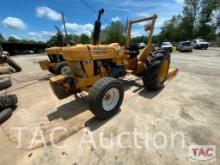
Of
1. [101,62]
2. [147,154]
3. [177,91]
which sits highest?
[101,62]

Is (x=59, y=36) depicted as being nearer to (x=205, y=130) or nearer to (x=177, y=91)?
(x=177, y=91)

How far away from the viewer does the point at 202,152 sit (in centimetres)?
221

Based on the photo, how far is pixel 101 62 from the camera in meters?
3.90

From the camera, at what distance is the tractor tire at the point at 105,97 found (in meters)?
2.79

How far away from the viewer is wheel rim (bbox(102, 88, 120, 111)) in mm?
3055

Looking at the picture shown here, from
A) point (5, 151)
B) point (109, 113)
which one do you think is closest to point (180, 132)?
point (109, 113)

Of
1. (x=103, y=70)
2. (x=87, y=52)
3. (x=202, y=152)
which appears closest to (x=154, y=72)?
(x=103, y=70)

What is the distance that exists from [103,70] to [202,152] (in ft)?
8.67

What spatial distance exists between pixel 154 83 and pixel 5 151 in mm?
3491

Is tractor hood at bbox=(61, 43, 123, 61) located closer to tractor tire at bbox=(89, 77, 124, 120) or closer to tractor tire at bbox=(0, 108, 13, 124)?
tractor tire at bbox=(89, 77, 124, 120)

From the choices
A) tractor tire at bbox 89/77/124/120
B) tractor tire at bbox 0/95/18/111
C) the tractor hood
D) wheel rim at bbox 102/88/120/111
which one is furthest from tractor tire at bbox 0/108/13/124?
wheel rim at bbox 102/88/120/111

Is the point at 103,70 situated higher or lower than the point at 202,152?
higher

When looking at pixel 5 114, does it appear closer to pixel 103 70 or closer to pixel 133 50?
pixel 103 70

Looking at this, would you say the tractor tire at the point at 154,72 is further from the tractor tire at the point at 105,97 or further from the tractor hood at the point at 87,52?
the tractor tire at the point at 105,97
